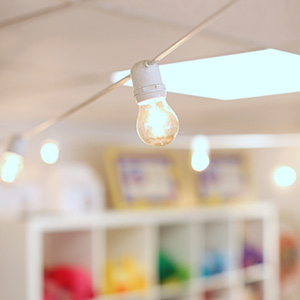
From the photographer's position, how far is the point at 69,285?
211cm

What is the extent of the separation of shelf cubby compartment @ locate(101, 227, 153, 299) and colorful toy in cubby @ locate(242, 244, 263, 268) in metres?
0.71

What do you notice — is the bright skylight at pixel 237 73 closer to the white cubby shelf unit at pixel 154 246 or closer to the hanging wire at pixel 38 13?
the hanging wire at pixel 38 13

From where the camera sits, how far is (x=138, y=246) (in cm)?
246

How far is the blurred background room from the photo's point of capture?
2.85ft

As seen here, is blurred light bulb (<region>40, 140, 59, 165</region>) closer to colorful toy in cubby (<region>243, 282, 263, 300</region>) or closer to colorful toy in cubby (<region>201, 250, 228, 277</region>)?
colorful toy in cubby (<region>201, 250, 228, 277</region>)

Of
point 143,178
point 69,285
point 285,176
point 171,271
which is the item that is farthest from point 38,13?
point 285,176

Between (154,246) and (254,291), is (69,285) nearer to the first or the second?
(154,246)

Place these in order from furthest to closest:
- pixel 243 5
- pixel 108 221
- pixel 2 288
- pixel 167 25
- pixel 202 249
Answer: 1. pixel 202 249
2. pixel 108 221
3. pixel 2 288
4. pixel 167 25
5. pixel 243 5

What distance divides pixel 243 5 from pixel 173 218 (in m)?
1.84

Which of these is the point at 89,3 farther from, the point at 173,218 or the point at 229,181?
the point at 229,181

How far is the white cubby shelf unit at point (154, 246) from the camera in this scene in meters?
1.99

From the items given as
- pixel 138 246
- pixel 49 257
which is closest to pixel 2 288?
Result: pixel 49 257

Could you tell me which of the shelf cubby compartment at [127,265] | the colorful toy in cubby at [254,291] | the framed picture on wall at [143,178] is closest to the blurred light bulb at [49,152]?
the framed picture on wall at [143,178]

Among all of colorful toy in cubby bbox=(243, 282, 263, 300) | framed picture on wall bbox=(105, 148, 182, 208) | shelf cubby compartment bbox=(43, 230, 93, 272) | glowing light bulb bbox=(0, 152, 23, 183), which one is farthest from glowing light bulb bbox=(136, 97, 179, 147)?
colorful toy in cubby bbox=(243, 282, 263, 300)
